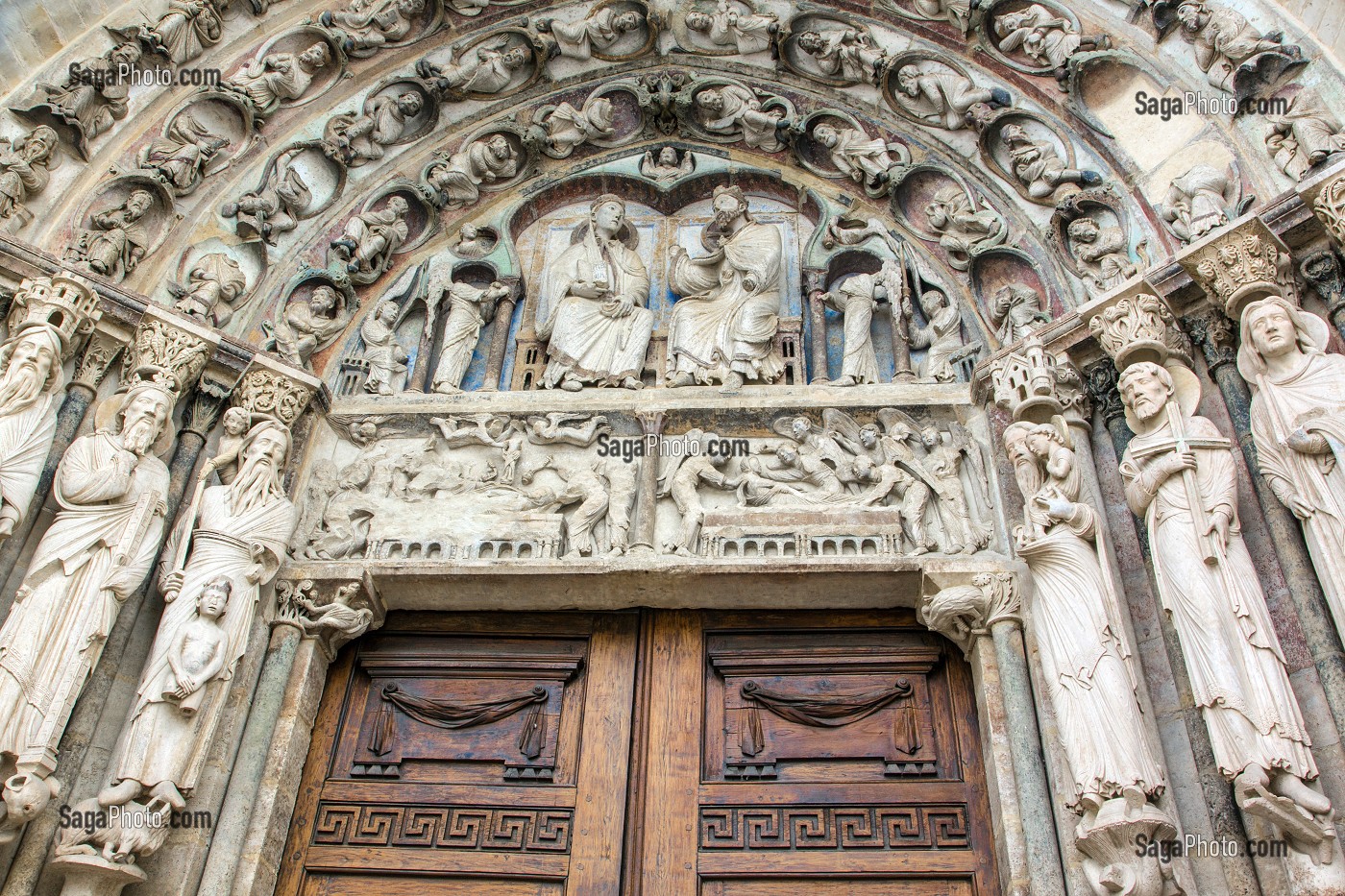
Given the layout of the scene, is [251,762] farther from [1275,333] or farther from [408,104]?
[1275,333]

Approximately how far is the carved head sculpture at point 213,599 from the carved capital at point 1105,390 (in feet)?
13.5

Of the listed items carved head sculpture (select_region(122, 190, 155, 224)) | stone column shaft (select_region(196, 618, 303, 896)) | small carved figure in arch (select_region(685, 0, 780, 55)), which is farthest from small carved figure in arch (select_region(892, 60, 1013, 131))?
stone column shaft (select_region(196, 618, 303, 896))

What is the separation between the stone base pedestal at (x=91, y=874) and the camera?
13.6 ft

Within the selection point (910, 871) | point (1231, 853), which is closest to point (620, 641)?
point (910, 871)

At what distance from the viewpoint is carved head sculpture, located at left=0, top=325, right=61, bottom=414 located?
4.87 meters

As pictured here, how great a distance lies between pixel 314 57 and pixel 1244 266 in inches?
214

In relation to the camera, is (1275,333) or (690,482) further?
(690,482)

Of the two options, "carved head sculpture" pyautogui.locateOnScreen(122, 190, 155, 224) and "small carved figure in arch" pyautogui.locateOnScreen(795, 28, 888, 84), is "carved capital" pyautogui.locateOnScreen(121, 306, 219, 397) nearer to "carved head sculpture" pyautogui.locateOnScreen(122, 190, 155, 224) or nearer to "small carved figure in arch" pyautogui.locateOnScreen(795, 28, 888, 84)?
"carved head sculpture" pyautogui.locateOnScreen(122, 190, 155, 224)

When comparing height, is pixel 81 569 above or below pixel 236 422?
below

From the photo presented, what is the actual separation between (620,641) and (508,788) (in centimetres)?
90

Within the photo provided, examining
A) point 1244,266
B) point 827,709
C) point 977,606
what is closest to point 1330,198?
point 1244,266

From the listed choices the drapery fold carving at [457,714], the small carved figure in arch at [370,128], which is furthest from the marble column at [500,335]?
the drapery fold carving at [457,714]

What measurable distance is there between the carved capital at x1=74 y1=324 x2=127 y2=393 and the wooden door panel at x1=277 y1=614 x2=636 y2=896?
187 cm

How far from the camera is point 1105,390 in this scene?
5.30 metres
